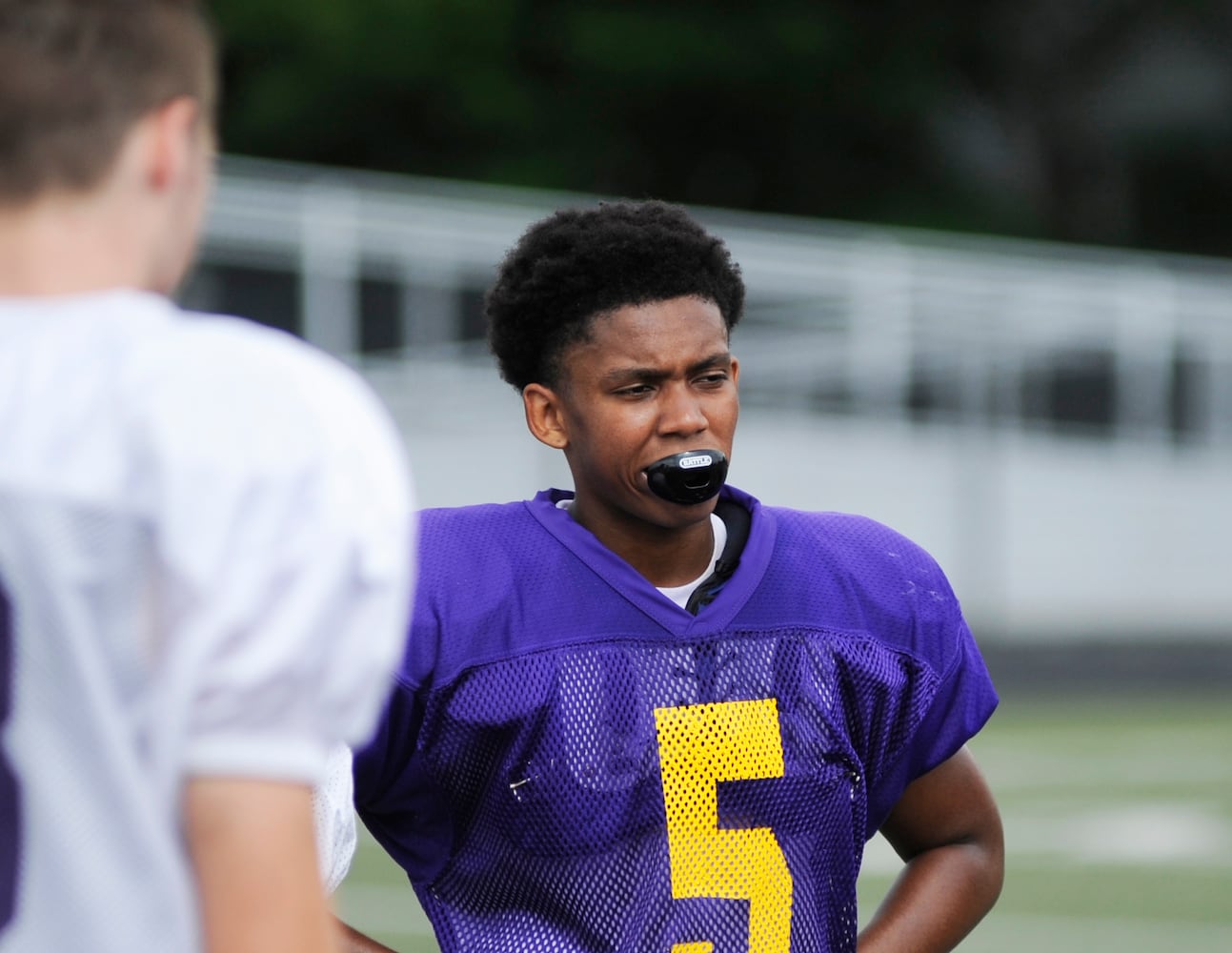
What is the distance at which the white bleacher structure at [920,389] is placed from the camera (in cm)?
1602

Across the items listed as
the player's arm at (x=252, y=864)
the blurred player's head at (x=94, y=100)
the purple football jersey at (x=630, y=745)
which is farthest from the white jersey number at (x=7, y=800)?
the purple football jersey at (x=630, y=745)

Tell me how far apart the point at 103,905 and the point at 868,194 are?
2195cm

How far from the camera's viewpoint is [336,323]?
17.0 m

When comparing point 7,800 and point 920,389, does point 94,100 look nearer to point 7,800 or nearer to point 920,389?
point 7,800

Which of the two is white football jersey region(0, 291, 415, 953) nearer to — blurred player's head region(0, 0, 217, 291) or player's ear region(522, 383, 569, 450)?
blurred player's head region(0, 0, 217, 291)

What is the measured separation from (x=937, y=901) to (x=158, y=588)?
1891 mm

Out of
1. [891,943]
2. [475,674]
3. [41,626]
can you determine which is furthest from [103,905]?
[891,943]

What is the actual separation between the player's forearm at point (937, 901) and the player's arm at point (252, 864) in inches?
67.9

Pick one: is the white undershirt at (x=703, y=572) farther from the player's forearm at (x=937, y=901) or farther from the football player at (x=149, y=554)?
the football player at (x=149, y=554)

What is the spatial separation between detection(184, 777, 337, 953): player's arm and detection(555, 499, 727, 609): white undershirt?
150cm

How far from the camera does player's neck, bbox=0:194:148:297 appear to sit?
5.21 feet

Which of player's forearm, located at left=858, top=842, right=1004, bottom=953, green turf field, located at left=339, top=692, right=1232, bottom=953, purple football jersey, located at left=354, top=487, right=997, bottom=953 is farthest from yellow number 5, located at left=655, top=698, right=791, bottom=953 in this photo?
green turf field, located at left=339, top=692, right=1232, bottom=953

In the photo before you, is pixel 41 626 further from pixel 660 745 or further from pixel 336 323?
pixel 336 323

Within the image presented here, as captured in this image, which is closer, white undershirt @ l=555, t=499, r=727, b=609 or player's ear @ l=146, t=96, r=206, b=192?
player's ear @ l=146, t=96, r=206, b=192
